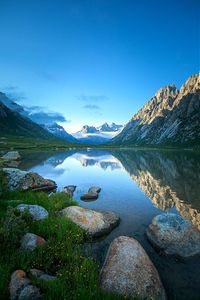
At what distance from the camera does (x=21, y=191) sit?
22.5 m

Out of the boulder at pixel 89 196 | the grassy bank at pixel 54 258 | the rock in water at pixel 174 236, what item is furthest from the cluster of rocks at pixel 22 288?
the boulder at pixel 89 196

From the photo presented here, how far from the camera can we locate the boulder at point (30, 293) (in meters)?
7.78

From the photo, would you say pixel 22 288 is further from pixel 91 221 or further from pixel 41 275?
pixel 91 221

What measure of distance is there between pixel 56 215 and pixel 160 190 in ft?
58.1

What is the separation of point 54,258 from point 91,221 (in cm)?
510

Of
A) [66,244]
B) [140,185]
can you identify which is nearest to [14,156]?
→ [140,185]

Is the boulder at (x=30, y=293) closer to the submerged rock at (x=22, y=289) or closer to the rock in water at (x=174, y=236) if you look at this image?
the submerged rock at (x=22, y=289)

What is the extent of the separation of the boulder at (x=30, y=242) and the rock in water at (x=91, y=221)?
383 cm

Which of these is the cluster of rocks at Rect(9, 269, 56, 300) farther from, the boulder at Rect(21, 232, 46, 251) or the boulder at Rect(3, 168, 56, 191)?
the boulder at Rect(3, 168, 56, 191)

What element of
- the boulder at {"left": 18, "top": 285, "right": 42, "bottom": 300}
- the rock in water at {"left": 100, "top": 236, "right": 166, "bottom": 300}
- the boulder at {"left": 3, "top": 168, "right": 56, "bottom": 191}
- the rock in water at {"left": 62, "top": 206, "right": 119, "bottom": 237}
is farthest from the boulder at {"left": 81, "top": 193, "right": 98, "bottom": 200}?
the boulder at {"left": 18, "top": 285, "right": 42, "bottom": 300}

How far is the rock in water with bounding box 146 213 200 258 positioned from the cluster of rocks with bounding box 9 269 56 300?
285 inches

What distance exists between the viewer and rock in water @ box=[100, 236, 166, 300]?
9336 mm

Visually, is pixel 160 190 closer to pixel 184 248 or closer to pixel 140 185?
pixel 140 185

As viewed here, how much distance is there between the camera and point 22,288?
813 centimetres
